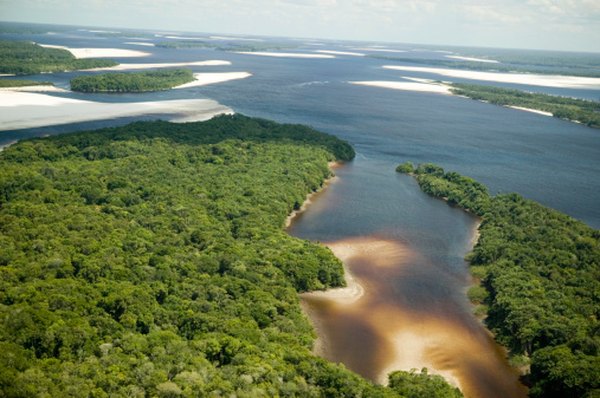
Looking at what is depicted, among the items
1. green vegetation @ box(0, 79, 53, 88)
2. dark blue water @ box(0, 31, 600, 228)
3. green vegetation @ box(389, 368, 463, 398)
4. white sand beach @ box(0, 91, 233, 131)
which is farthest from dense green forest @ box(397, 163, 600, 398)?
green vegetation @ box(0, 79, 53, 88)

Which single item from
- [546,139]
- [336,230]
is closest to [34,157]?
[336,230]

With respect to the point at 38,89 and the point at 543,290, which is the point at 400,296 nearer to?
the point at 543,290

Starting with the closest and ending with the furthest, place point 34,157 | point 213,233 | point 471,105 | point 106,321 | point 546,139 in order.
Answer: point 106,321, point 213,233, point 34,157, point 546,139, point 471,105

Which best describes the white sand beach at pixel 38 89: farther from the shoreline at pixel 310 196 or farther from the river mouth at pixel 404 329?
the river mouth at pixel 404 329

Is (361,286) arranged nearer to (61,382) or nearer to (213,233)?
(213,233)

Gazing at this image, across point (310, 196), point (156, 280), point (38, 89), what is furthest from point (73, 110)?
point (156, 280)

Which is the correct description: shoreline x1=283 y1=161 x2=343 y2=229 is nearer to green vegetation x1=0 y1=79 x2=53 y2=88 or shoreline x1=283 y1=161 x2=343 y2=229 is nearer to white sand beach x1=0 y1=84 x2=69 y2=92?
white sand beach x1=0 y1=84 x2=69 y2=92

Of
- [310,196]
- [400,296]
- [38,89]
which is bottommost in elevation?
[400,296]
